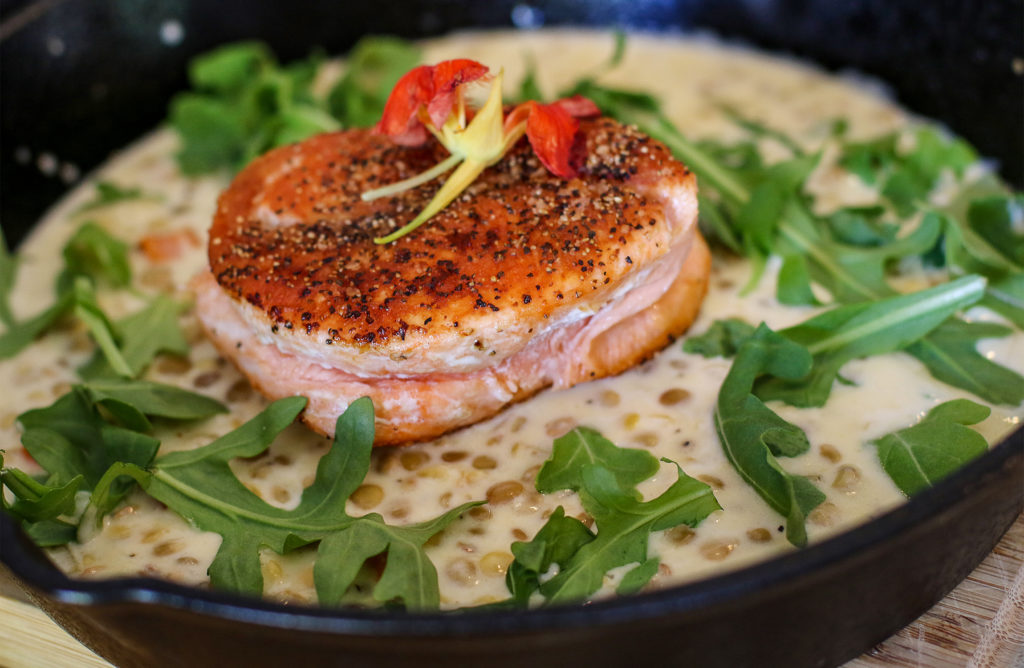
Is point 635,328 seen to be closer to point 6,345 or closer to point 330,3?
point 6,345

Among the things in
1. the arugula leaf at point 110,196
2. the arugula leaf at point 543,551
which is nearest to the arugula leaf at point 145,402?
the arugula leaf at point 543,551

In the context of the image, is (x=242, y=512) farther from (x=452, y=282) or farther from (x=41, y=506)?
(x=452, y=282)

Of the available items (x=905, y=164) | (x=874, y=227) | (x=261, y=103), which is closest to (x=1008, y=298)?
(x=874, y=227)

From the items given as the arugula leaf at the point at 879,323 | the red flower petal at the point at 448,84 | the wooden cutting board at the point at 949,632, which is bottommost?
the wooden cutting board at the point at 949,632

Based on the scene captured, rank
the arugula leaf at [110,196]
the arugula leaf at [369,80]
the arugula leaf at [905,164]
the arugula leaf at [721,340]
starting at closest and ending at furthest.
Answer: the arugula leaf at [721,340] < the arugula leaf at [905,164] < the arugula leaf at [110,196] < the arugula leaf at [369,80]

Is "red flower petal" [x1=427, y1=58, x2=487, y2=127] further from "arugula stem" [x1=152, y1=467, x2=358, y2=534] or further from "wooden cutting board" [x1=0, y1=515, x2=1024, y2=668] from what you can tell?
"wooden cutting board" [x1=0, y1=515, x2=1024, y2=668]

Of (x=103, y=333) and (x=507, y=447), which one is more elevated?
(x=103, y=333)

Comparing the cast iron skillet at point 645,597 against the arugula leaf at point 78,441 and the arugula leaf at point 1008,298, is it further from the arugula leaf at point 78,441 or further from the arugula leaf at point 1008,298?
the arugula leaf at point 1008,298
